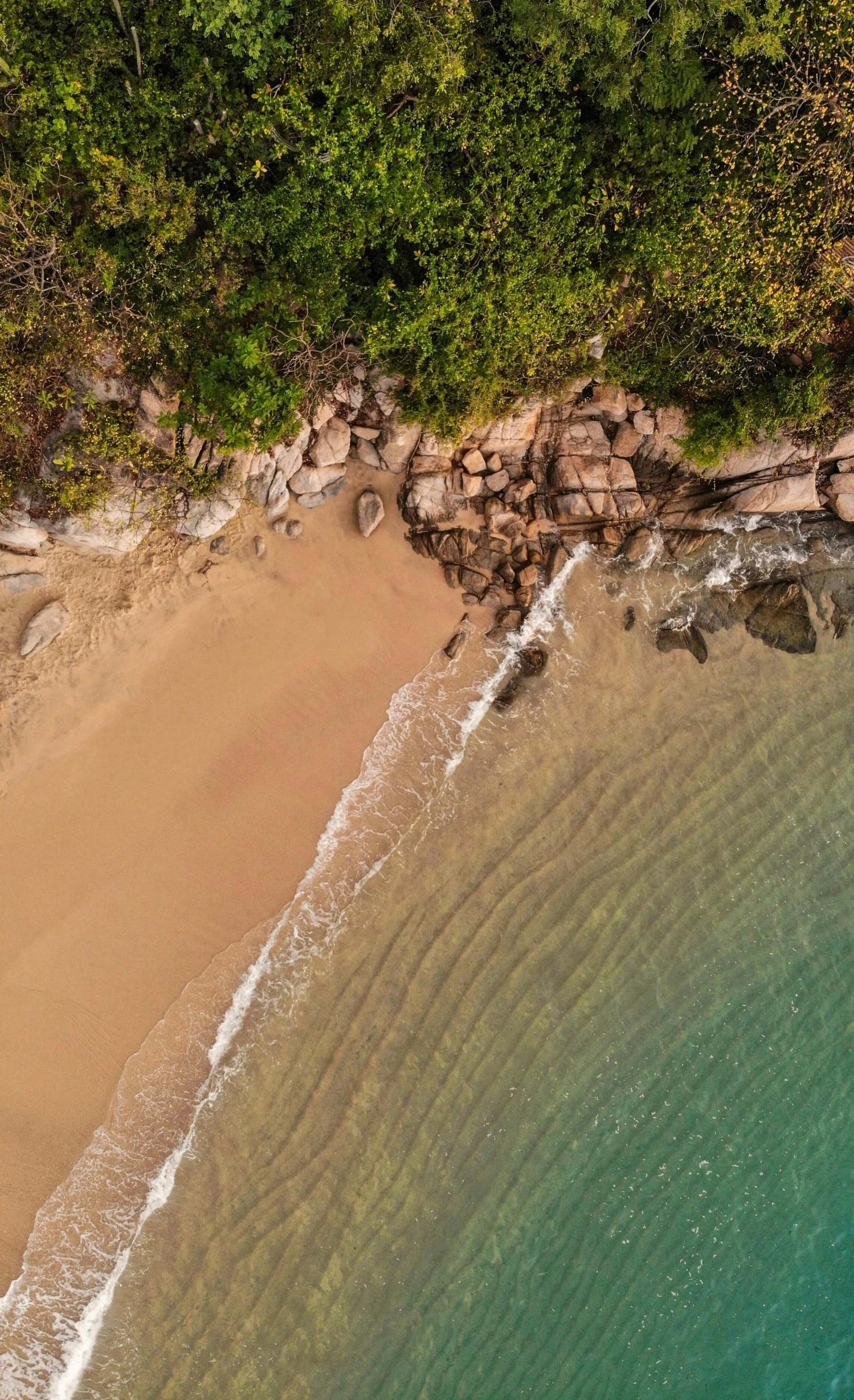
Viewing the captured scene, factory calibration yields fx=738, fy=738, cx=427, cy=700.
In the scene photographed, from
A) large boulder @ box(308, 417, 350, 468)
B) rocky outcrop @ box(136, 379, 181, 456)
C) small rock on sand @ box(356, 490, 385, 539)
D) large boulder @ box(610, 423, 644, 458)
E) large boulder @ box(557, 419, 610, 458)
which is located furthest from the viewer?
large boulder @ box(610, 423, 644, 458)

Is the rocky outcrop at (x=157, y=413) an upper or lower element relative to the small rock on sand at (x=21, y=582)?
upper

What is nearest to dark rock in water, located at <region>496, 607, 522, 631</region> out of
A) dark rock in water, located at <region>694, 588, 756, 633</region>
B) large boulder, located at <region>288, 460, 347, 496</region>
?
dark rock in water, located at <region>694, 588, 756, 633</region>

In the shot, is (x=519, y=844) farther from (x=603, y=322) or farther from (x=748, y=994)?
(x=603, y=322)

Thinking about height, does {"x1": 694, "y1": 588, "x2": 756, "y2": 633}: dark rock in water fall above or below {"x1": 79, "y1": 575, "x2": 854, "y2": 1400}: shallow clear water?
above

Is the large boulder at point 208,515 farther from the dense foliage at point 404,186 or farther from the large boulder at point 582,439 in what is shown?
the large boulder at point 582,439

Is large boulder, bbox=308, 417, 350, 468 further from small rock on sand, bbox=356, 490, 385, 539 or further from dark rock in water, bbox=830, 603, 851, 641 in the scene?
dark rock in water, bbox=830, 603, 851, 641

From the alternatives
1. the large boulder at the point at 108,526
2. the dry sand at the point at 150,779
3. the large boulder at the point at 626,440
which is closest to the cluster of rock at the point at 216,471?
the large boulder at the point at 108,526
